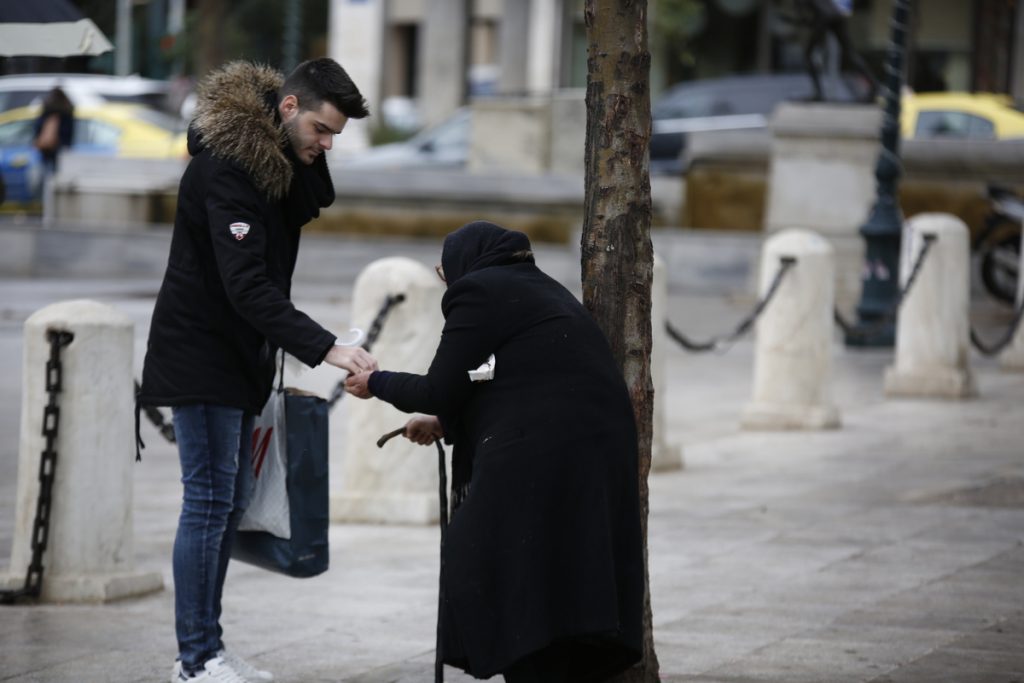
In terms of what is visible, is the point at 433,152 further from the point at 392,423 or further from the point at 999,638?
the point at 999,638

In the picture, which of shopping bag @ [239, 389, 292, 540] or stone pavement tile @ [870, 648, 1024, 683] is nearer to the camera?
shopping bag @ [239, 389, 292, 540]

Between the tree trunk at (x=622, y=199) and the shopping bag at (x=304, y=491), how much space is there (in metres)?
1.02

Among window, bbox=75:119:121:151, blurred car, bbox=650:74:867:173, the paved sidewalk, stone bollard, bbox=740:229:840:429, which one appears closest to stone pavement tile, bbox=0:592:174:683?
the paved sidewalk

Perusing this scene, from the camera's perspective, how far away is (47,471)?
255 inches

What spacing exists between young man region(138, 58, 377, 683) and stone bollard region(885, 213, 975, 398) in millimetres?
8313

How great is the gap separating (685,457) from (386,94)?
3697 centimetres

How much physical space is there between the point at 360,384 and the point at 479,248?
0.51 meters

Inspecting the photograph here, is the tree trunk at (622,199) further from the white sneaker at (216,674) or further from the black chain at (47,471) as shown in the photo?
the black chain at (47,471)

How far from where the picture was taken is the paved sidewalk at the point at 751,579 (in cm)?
579

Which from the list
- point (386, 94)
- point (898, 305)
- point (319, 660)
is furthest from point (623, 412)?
point (386, 94)

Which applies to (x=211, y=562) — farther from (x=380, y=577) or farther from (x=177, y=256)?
(x=380, y=577)

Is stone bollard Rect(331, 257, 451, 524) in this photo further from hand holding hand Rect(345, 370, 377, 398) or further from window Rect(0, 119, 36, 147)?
window Rect(0, 119, 36, 147)

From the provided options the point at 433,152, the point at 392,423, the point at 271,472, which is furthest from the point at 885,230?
the point at 433,152

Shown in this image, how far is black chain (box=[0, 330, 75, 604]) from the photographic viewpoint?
6.43 metres
